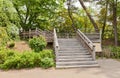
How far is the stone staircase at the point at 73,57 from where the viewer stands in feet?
39.6

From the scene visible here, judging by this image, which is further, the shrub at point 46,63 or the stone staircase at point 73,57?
the stone staircase at point 73,57

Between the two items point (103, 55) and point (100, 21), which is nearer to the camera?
point (103, 55)

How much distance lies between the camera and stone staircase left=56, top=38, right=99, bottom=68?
39.6 feet

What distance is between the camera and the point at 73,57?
13.1 metres

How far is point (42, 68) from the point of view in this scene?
1149 centimetres

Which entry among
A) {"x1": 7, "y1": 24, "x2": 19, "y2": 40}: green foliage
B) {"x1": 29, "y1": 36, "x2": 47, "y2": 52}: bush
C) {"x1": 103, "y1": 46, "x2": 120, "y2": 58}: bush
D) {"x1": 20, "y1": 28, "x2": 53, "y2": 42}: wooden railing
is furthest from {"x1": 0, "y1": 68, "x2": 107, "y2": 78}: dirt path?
{"x1": 20, "y1": 28, "x2": 53, "y2": 42}: wooden railing

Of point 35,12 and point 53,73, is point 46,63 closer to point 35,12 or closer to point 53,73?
point 53,73

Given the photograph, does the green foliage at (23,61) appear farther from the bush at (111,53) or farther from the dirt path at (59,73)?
the bush at (111,53)

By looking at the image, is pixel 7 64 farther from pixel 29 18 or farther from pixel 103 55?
pixel 29 18

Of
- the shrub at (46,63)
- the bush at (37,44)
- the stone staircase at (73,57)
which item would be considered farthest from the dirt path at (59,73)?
the bush at (37,44)

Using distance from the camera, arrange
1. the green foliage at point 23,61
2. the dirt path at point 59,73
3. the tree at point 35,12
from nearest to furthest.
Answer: the dirt path at point 59,73
the green foliage at point 23,61
the tree at point 35,12

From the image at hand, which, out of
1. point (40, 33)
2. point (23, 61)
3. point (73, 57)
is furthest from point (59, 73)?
point (40, 33)

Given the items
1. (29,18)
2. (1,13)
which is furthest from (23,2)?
(1,13)

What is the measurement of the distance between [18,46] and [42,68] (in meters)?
6.64
